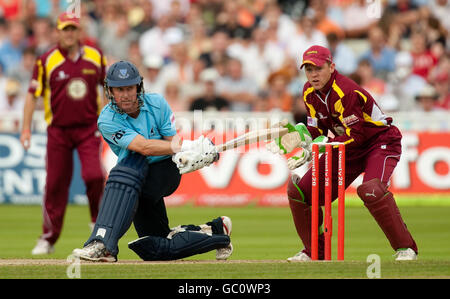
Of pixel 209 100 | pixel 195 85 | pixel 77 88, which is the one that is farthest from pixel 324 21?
pixel 77 88

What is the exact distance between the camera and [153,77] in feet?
54.1

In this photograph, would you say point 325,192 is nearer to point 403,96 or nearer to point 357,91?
point 357,91

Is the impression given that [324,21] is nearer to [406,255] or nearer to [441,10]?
[441,10]

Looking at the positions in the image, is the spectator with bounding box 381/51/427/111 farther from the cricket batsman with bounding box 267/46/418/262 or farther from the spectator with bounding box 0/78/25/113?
the cricket batsman with bounding box 267/46/418/262

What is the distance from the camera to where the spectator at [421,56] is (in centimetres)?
1759

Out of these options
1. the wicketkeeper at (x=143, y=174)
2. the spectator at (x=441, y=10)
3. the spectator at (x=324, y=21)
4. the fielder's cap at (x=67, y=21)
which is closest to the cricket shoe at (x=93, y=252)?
the wicketkeeper at (x=143, y=174)

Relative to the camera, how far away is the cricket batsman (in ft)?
25.2

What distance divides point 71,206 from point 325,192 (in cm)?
824

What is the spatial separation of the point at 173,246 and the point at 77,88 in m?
3.16

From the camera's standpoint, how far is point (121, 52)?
57.7ft

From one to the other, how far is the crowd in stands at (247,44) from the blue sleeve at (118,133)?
27.5 feet

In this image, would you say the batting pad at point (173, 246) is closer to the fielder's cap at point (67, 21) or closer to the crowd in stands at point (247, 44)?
the fielder's cap at point (67, 21)

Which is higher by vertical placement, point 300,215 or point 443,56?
point 443,56
